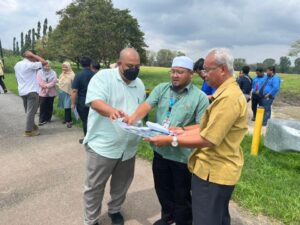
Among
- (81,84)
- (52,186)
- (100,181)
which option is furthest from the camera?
(81,84)

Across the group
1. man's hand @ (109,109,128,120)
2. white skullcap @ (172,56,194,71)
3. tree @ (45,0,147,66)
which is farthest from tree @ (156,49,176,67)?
man's hand @ (109,109,128,120)

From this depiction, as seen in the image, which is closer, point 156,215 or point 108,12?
point 156,215

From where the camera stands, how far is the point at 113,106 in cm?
343

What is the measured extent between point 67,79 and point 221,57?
7459 mm

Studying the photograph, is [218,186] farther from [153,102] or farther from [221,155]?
[153,102]

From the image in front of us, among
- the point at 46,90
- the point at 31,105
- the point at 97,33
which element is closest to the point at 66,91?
the point at 46,90

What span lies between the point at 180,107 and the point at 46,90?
6.86 metres

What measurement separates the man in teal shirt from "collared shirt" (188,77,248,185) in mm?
947

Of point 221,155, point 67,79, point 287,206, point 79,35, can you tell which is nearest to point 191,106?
point 221,155

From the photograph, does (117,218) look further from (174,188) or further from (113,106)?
(113,106)

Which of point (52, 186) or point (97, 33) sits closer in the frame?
point (52, 186)

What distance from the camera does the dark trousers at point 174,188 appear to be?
349cm

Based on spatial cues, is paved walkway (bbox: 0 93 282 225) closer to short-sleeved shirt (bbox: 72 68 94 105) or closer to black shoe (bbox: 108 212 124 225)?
black shoe (bbox: 108 212 124 225)

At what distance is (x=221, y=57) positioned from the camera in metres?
2.51
